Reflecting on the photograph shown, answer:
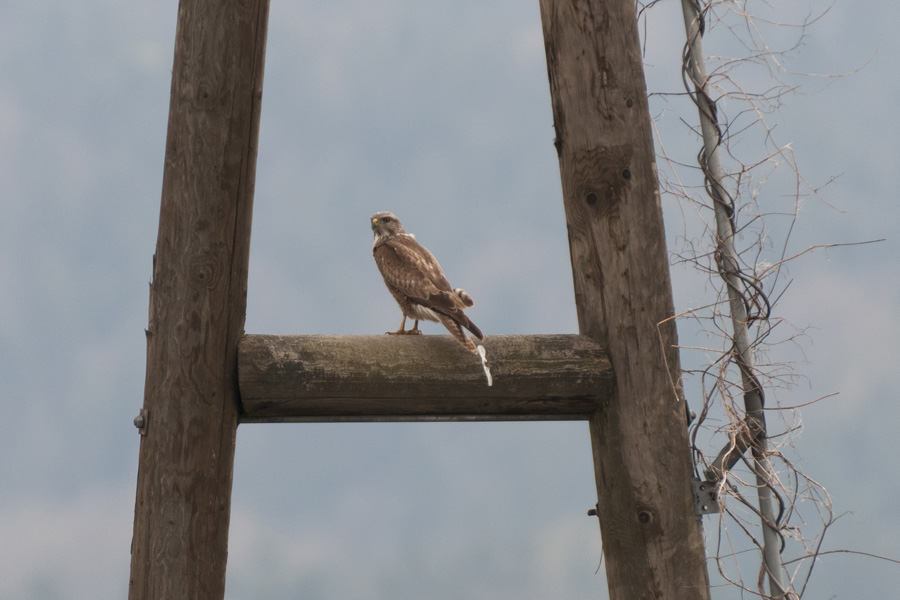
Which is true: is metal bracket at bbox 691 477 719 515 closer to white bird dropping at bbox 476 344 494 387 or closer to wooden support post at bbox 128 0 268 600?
white bird dropping at bbox 476 344 494 387

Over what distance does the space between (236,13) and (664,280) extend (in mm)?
1528

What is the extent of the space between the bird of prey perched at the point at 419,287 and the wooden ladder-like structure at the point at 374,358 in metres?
0.09

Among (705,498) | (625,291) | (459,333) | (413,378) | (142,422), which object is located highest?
(625,291)

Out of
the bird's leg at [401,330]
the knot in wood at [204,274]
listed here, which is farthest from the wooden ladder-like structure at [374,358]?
the bird's leg at [401,330]

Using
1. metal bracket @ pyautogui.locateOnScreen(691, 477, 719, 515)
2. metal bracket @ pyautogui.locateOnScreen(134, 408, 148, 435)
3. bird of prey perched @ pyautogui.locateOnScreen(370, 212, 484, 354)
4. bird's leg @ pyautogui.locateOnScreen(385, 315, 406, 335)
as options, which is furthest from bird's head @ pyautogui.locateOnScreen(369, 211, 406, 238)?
metal bracket @ pyautogui.locateOnScreen(691, 477, 719, 515)

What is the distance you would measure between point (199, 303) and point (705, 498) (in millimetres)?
1605

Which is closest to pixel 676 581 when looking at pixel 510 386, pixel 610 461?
pixel 610 461

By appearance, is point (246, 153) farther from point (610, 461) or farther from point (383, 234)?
point (610, 461)

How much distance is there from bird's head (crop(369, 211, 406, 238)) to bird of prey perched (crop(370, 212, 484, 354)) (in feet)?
0.35

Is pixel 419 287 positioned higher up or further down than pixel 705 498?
higher up

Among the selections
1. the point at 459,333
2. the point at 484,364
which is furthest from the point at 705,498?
the point at 459,333

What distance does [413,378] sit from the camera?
2.57 meters

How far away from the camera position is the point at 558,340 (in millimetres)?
2645

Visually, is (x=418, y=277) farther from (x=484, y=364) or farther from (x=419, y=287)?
(x=484, y=364)
